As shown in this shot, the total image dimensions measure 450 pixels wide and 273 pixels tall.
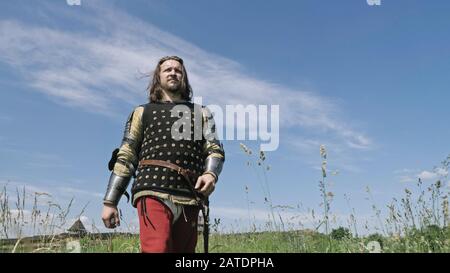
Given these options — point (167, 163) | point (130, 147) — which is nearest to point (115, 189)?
point (130, 147)

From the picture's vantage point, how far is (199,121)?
5082 millimetres

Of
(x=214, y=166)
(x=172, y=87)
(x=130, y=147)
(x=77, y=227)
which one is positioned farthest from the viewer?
(x=77, y=227)

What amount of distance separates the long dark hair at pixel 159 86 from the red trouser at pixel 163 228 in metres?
1.20

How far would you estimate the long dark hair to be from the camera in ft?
17.2

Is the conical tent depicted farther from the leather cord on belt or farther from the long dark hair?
the leather cord on belt

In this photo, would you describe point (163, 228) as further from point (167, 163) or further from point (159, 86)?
point (159, 86)

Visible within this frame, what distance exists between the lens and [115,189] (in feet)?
15.9

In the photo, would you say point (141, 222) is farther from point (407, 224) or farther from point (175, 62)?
point (407, 224)

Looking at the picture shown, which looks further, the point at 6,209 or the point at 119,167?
the point at 6,209

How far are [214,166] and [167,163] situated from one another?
468 millimetres

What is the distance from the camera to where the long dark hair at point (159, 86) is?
5.23 meters

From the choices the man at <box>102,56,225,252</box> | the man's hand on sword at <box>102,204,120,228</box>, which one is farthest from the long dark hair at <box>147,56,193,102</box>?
the man's hand on sword at <box>102,204,120,228</box>
